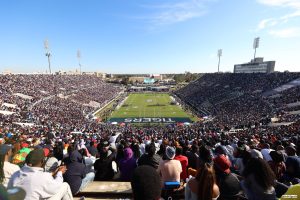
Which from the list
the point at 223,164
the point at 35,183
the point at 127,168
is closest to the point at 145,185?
the point at 35,183

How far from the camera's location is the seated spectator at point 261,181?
3.33 meters

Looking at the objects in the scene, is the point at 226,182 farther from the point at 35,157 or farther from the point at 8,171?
the point at 8,171

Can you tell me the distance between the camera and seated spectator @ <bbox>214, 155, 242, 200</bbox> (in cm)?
413

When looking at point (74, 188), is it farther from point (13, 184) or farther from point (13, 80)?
point (13, 80)

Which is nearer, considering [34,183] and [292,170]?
[34,183]

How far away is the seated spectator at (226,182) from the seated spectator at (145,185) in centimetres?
215

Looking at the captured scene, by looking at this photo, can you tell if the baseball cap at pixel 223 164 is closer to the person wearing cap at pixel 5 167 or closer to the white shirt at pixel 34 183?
the white shirt at pixel 34 183

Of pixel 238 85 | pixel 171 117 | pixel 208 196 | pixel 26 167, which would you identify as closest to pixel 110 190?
pixel 26 167

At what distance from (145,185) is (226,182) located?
7.94 ft

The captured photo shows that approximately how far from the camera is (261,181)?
11.0 feet

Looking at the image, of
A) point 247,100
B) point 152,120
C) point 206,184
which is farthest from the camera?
point 247,100

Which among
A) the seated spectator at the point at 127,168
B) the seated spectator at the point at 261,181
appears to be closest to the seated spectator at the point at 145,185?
the seated spectator at the point at 261,181

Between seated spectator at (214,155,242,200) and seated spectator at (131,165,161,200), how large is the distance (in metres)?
2.15

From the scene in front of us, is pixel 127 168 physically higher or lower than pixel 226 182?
lower
